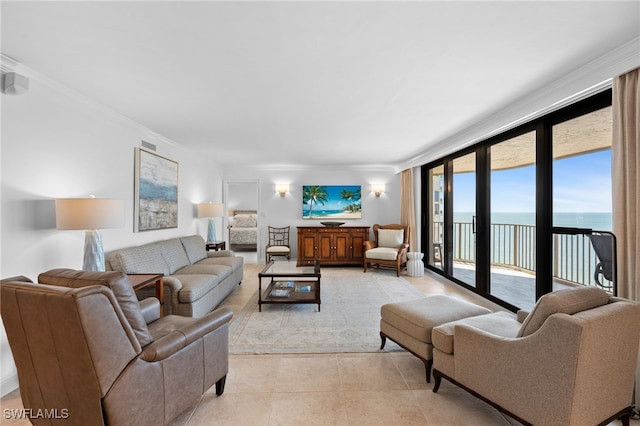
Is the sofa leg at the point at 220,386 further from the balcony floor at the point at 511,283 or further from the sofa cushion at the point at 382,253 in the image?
the sofa cushion at the point at 382,253

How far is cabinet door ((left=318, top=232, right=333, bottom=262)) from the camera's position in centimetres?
632

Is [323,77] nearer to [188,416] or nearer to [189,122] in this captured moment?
[189,122]

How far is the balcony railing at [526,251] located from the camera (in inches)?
126

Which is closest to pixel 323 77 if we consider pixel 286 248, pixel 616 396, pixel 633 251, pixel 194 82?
pixel 194 82

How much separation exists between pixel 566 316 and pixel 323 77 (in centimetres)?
218

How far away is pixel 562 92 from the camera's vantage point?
239 cm

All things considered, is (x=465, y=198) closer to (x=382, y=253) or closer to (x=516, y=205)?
(x=516, y=205)

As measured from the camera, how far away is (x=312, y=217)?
275 inches

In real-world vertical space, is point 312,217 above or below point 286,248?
above

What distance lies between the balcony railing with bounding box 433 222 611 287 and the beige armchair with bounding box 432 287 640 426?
155cm

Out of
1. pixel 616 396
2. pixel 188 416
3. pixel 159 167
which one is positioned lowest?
pixel 188 416

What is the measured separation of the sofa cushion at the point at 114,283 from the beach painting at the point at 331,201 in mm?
5518

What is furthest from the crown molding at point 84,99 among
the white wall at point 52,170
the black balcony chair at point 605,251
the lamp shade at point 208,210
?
the black balcony chair at point 605,251

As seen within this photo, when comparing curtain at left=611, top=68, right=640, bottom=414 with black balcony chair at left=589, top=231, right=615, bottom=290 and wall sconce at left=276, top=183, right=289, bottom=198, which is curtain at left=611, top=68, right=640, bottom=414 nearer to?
black balcony chair at left=589, top=231, right=615, bottom=290
